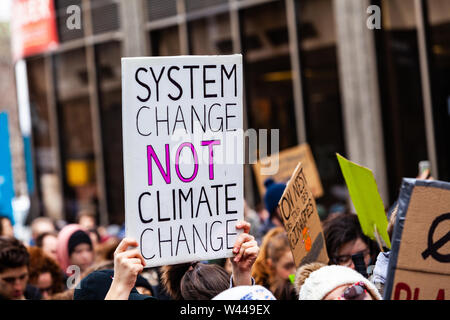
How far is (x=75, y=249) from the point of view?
6.27 m

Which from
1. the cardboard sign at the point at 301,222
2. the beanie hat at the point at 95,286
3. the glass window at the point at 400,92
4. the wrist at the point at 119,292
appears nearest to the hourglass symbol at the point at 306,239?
the cardboard sign at the point at 301,222

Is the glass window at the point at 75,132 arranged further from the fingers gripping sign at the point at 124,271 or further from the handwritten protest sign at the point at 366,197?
the fingers gripping sign at the point at 124,271

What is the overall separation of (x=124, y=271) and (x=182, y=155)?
1.95 feet

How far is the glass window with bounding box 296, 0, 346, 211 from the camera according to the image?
35.3 feet

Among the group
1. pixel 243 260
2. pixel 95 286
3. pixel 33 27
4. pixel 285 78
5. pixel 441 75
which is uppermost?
pixel 33 27

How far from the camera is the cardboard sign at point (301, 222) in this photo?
3842mm

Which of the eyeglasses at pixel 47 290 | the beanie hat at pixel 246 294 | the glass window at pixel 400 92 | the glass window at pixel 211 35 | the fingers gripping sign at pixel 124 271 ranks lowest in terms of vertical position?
the eyeglasses at pixel 47 290

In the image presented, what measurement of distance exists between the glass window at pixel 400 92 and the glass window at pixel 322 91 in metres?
0.74

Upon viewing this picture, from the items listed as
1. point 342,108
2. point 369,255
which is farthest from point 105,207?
point 369,255

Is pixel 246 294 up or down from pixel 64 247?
up

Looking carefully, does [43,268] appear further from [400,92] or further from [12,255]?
[400,92]

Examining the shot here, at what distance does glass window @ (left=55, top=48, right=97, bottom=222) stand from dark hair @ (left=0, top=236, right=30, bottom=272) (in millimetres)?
10920

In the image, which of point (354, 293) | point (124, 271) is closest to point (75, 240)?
point (124, 271)
